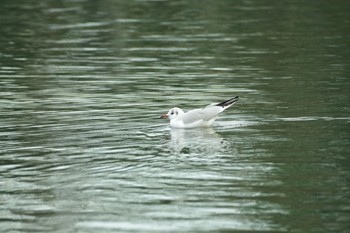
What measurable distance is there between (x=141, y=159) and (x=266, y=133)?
251cm

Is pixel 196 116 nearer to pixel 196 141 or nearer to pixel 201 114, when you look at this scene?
pixel 201 114

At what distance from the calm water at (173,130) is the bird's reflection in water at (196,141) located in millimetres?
32

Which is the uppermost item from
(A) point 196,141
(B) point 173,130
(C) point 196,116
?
(C) point 196,116

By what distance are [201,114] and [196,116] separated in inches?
3.5

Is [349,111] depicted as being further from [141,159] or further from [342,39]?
[342,39]

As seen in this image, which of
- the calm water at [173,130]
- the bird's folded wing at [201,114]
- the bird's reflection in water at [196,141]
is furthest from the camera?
the bird's folded wing at [201,114]

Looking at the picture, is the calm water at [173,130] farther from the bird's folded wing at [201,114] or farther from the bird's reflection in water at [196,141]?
the bird's folded wing at [201,114]

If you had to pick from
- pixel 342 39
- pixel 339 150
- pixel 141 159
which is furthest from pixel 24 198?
pixel 342 39

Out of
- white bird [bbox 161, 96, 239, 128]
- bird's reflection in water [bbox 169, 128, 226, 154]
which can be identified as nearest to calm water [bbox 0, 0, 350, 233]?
bird's reflection in water [bbox 169, 128, 226, 154]

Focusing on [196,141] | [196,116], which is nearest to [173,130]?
[196,116]

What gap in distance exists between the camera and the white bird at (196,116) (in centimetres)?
1767

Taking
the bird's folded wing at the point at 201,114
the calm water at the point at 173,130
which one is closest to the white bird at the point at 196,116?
the bird's folded wing at the point at 201,114

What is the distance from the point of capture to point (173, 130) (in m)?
17.8

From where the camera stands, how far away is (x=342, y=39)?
98.6 feet
